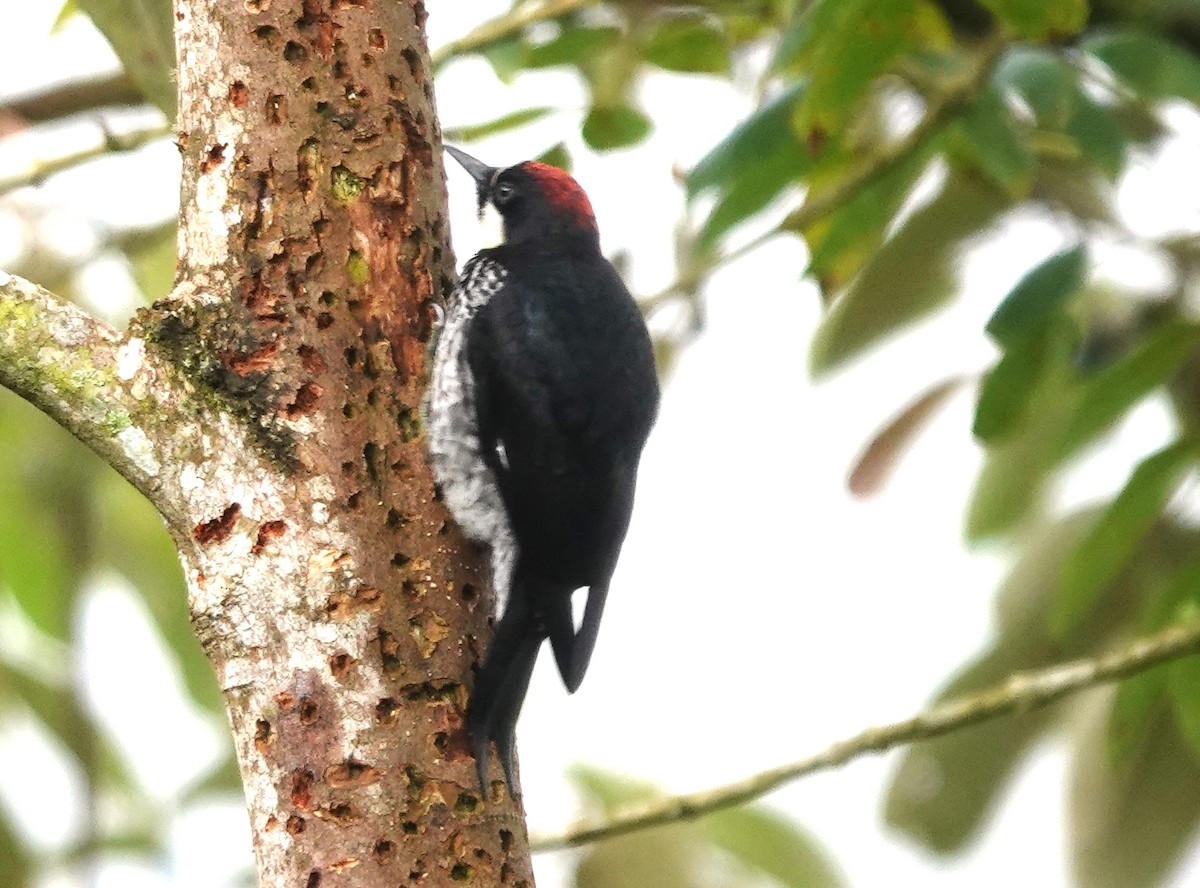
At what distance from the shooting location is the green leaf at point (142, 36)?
2.42 meters

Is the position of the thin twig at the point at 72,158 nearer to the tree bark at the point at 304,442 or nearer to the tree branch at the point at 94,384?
the tree bark at the point at 304,442

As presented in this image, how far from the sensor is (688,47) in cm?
271

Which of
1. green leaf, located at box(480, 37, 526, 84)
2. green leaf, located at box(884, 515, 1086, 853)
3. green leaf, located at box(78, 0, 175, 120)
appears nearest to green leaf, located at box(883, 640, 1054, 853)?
green leaf, located at box(884, 515, 1086, 853)

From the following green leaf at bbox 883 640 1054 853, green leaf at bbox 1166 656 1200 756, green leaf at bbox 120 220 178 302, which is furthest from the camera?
green leaf at bbox 120 220 178 302

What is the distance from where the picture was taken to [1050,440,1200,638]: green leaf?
2266mm

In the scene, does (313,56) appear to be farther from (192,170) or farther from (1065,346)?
(1065,346)

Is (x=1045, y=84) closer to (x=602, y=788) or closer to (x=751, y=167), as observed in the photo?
(x=751, y=167)

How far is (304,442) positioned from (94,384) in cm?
26

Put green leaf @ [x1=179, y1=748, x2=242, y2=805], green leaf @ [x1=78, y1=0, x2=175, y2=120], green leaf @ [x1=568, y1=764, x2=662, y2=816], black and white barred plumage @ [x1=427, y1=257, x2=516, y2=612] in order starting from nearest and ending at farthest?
1. black and white barred plumage @ [x1=427, y1=257, x2=516, y2=612]
2. green leaf @ [x1=78, y1=0, x2=175, y2=120]
3. green leaf @ [x1=179, y1=748, x2=242, y2=805]
4. green leaf @ [x1=568, y1=764, x2=662, y2=816]

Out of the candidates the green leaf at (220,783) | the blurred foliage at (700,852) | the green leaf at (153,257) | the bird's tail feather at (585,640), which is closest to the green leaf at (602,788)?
the blurred foliage at (700,852)

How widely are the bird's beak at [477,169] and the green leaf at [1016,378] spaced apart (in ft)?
4.13

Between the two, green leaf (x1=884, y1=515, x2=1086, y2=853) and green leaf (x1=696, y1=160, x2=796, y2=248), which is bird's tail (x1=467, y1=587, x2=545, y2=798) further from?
green leaf (x1=884, y1=515, x2=1086, y2=853)

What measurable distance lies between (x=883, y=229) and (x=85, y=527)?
1669 mm

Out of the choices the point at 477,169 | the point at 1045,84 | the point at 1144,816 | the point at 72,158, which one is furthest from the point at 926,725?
the point at 72,158
